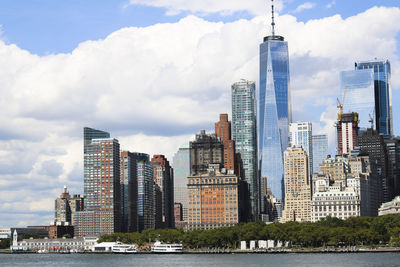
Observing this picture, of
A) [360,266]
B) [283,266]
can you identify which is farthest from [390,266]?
[283,266]

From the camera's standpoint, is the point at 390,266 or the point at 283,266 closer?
the point at 390,266

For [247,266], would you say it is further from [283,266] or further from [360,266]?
[360,266]

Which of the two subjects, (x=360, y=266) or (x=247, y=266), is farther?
(x=247, y=266)

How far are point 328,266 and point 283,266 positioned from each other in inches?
517

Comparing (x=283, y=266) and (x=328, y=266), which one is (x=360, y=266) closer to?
(x=328, y=266)

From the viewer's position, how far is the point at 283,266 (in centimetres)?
19450

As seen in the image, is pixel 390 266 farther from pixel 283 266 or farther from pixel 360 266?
pixel 283 266

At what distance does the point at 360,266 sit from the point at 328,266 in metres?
7.84

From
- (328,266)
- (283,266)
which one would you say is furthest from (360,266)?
(283,266)

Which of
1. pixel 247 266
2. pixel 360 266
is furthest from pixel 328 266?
pixel 247 266

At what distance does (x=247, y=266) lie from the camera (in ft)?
648

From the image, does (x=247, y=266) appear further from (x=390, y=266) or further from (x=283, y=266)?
(x=390, y=266)

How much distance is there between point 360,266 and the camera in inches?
7170

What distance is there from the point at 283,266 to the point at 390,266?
29.1m
